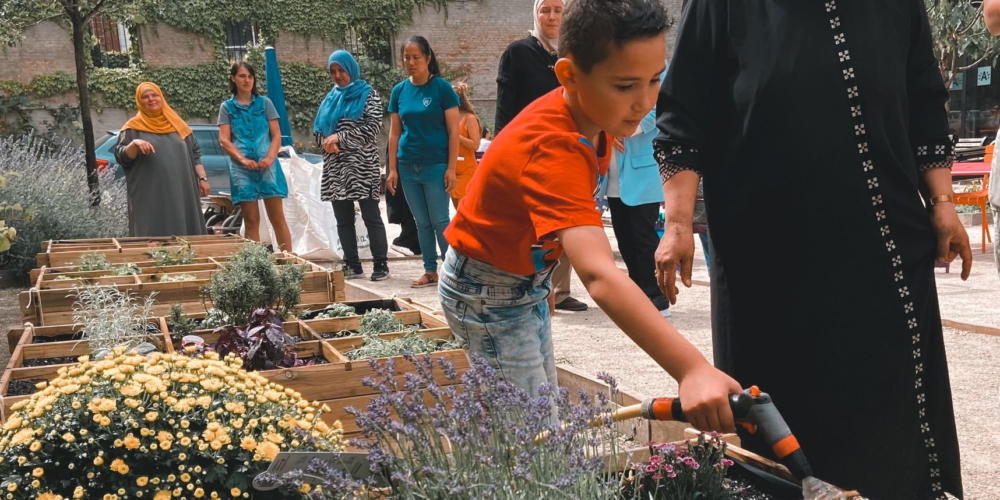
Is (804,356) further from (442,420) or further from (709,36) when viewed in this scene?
(442,420)

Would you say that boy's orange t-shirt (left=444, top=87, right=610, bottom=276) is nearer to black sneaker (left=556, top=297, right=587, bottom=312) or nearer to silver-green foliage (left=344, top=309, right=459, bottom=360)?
silver-green foliage (left=344, top=309, right=459, bottom=360)

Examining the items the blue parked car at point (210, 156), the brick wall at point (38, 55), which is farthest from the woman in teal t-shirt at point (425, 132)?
the brick wall at point (38, 55)

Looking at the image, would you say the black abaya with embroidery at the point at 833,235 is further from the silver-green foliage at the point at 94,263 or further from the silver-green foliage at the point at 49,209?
the silver-green foliage at the point at 49,209

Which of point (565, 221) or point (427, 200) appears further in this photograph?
point (427, 200)

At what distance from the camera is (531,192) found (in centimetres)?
180

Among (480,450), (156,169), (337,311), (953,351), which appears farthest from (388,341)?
(156,169)

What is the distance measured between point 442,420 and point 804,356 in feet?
3.36

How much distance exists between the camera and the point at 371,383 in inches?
65.3

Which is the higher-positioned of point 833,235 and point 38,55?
point 38,55

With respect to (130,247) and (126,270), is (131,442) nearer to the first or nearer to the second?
(126,270)

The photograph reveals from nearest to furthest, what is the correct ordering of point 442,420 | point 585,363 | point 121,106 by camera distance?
point 442,420, point 585,363, point 121,106

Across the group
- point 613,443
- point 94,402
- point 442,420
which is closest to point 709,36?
point 613,443

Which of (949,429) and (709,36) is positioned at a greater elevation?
(709,36)

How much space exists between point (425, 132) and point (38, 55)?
2150cm
